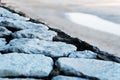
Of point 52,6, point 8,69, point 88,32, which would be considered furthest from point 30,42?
point 52,6

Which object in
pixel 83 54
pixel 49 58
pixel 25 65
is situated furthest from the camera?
pixel 83 54

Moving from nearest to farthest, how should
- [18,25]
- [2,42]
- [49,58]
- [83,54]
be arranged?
[49,58] < [83,54] < [2,42] < [18,25]

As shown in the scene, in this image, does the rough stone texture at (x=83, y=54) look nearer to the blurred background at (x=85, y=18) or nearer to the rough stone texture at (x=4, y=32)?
the rough stone texture at (x=4, y=32)

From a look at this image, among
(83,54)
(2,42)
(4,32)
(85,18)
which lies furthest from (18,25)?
(85,18)

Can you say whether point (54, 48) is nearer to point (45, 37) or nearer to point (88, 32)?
point (45, 37)

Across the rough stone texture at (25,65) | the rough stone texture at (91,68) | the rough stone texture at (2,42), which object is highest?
the rough stone texture at (91,68)

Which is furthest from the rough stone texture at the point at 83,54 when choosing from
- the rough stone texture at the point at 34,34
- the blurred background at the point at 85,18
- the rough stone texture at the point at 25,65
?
the blurred background at the point at 85,18

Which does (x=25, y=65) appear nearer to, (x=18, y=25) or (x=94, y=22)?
(x=18, y=25)
